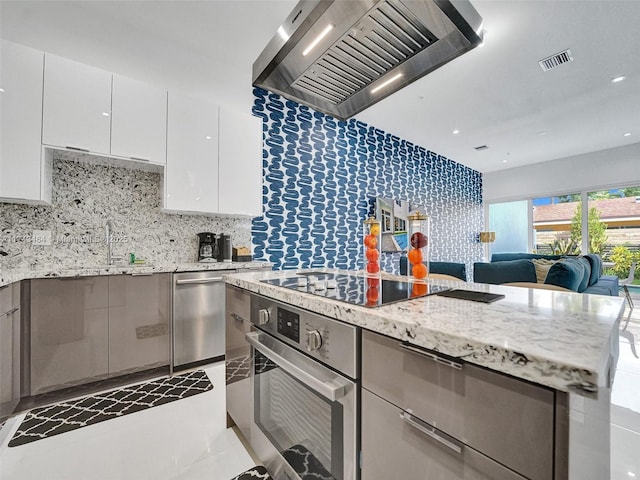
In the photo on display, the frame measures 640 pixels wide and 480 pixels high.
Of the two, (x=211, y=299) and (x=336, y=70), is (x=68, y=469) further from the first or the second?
(x=336, y=70)

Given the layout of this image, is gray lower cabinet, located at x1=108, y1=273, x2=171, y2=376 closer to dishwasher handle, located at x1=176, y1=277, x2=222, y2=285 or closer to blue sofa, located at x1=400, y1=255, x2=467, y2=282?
dishwasher handle, located at x1=176, y1=277, x2=222, y2=285

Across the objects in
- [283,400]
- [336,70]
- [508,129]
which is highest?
[508,129]

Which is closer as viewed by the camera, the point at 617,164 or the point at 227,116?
the point at 227,116

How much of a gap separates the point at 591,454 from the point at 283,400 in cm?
90

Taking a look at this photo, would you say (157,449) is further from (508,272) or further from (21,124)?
(508,272)

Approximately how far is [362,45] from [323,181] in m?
2.50

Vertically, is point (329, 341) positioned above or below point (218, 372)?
above

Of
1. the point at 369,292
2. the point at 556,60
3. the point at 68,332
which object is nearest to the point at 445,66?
the point at 556,60

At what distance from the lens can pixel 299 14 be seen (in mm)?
1046

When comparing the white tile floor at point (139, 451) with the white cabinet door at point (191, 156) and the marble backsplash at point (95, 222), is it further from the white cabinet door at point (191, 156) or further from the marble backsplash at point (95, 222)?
the white cabinet door at point (191, 156)

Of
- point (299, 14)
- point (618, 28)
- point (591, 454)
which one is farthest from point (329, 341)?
point (618, 28)

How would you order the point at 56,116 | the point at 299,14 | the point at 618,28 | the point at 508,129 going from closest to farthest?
the point at 299,14 → the point at 56,116 → the point at 618,28 → the point at 508,129

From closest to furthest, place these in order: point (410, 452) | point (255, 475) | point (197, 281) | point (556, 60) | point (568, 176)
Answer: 1. point (410, 452)
2. point (255, 475)
3. point (197, 281)
4. point (556, 60)
5. point (568, 176)

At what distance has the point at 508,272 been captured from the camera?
2.86m
